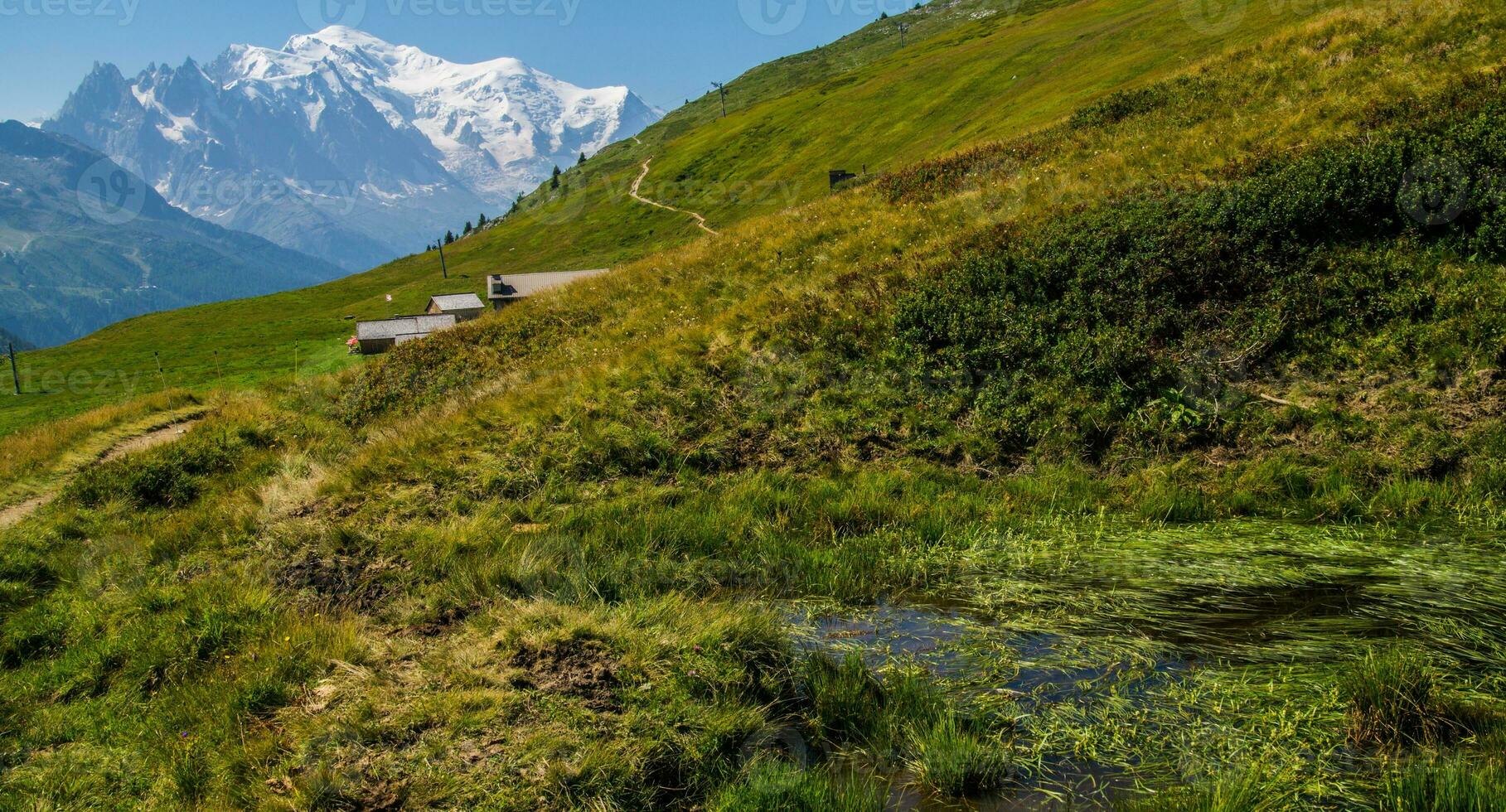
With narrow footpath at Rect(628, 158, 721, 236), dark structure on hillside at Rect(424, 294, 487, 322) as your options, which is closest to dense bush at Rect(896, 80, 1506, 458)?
narrow footpath at Rect(628, 158, 721, 236)

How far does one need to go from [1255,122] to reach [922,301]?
1045 centimetres

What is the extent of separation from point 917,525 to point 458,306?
13503cm

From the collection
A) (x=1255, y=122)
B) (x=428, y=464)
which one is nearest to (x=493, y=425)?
(x=428, y=464)

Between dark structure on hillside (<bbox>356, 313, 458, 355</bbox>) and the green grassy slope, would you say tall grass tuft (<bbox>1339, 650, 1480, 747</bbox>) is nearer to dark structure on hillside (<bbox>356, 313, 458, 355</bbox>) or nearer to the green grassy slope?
the green grassy slope

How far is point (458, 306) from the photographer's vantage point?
132 metres

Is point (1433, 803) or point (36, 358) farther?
point (36, 358)

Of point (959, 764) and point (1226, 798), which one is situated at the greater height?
point (959, 764)

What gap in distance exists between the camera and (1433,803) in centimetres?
437

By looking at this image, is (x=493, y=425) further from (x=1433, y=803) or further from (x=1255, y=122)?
(x=1255, y=122)

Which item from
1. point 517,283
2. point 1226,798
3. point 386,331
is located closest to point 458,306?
point 517,283

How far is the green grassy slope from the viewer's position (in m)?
83.2

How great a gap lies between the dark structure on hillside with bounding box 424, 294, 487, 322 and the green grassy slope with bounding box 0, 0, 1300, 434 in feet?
59.8

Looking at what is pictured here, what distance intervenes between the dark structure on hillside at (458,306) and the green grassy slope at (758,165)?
1824 cm

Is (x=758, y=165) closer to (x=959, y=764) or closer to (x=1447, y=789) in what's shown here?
(x=959, y=764)
